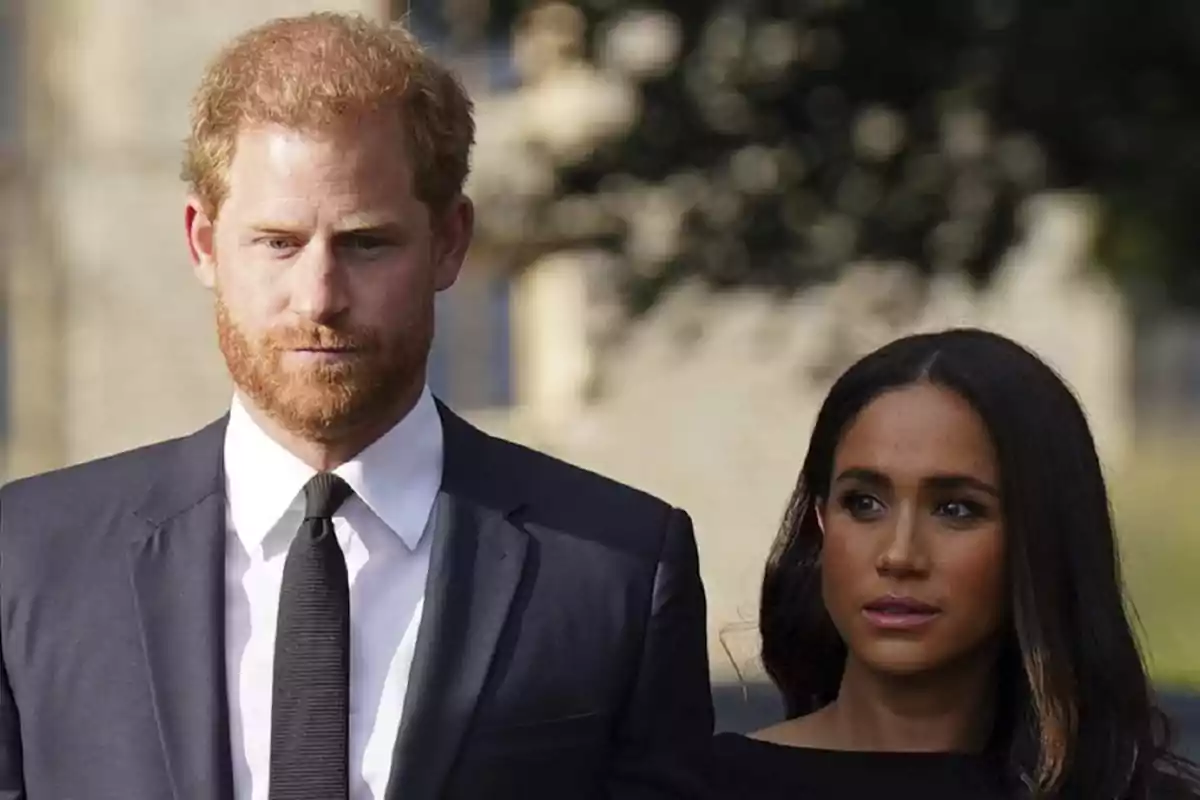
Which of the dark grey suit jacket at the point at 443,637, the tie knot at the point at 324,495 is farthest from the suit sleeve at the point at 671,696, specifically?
the tie knot at the point at 324,495

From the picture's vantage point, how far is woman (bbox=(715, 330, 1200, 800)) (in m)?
3.07

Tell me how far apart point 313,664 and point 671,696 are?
1.42 feet

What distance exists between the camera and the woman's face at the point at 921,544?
Answer: 120 inches

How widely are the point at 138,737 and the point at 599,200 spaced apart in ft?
27.1

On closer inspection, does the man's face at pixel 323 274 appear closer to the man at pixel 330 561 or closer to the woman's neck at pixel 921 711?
the man at pixel 330 561

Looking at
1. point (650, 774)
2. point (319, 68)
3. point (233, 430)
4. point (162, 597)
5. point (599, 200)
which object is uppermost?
point (599, 200)

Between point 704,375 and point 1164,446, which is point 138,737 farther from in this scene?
point 1164,446

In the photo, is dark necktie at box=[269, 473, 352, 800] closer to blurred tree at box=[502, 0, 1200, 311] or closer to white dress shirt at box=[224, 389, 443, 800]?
white dress shirt at box=[224, 389, 443, 800]

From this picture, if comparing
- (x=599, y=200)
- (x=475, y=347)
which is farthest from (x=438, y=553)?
(x=475, y=347)

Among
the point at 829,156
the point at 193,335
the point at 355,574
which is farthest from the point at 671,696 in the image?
the point at 193,335

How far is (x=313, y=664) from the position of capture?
263 cm

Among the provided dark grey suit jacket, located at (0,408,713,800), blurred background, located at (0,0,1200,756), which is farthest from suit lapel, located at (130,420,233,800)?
blurred background, located at (0,0,1200,756)

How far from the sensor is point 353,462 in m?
2.71

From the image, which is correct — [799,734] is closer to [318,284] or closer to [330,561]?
[330,561]
